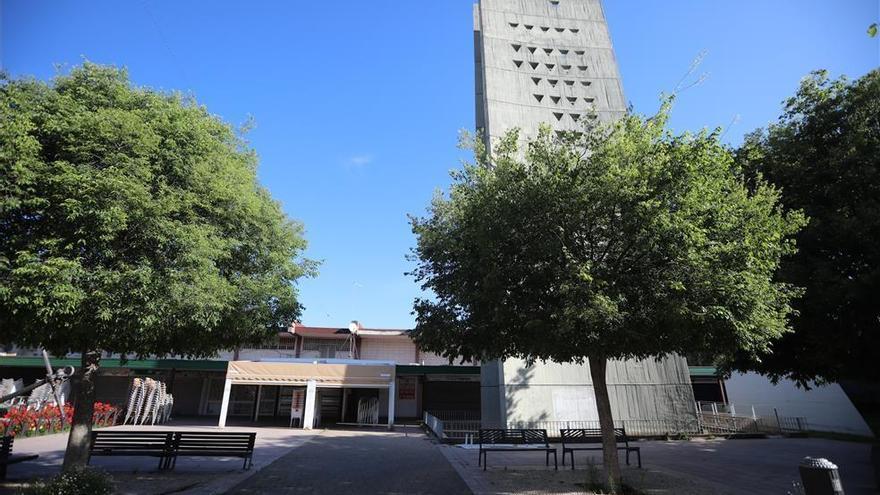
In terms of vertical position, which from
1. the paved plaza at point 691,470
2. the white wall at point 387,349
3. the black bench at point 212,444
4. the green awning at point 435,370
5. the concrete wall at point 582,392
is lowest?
the paved plaza at point 691,470

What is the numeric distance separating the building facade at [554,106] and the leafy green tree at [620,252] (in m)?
10.9

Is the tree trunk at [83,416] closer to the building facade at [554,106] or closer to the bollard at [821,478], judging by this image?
the bollard at [821,478]

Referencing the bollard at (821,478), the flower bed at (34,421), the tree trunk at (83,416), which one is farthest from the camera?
the flower bed at (34,421)

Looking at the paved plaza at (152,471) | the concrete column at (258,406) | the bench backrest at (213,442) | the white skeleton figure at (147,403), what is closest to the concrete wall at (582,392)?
the paved plaza at (152,471)

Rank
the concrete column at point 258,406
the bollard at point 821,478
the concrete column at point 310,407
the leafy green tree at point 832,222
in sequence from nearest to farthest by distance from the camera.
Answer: the bollard at point 821,478 → the leafy green tree at point 832,222 → the concrete column at point 310,407 → the concrete column at point 258,406

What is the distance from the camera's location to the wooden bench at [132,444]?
12.0 m

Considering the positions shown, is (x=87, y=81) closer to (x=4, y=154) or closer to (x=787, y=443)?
(x=4, y=154)

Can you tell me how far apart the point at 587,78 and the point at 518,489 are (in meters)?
28.9

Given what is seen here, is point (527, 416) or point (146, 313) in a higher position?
point (146, 313)

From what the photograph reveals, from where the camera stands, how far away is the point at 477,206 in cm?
1079

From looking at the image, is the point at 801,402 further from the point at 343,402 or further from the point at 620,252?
the point at 343,402

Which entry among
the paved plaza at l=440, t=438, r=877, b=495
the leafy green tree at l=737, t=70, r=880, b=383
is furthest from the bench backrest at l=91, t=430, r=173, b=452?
the leafy green tree at l=737, t=70, r=880, b=383

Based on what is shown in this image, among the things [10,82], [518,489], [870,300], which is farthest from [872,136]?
[10,82]

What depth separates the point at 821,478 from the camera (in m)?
5.62
